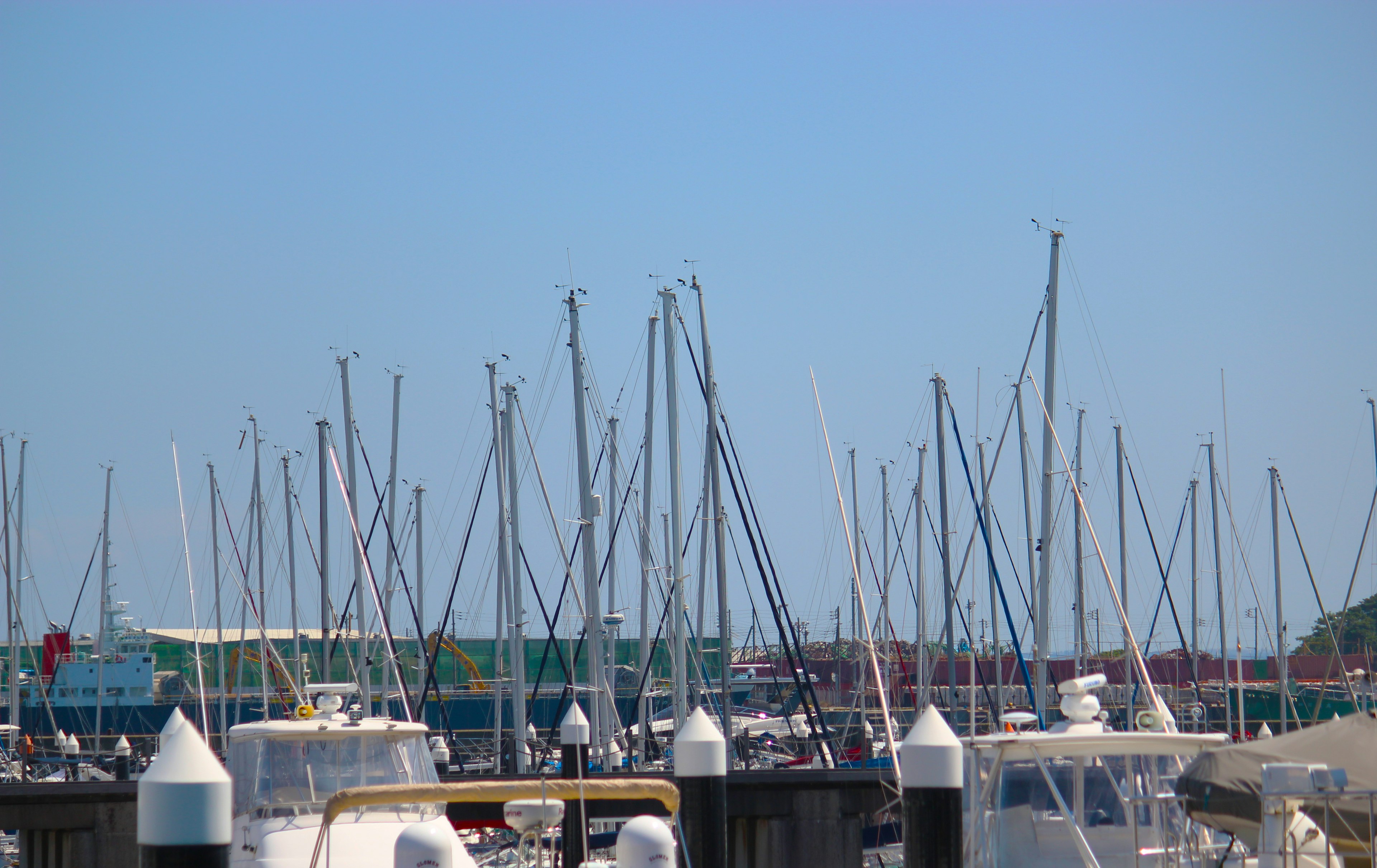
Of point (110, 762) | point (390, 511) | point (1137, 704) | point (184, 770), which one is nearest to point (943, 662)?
point (1137, 704)

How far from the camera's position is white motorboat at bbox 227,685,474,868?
1187cm

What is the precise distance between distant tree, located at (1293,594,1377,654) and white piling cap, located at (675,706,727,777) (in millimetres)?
73799

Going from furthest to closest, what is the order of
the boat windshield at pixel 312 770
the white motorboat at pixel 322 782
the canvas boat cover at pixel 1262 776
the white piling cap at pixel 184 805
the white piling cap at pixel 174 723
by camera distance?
the boat windshield at pixel 312 770, the white motorboat at pixel 322 782, the white piling cap at pixel 174 723, the canvas boat cover at pixel 1262 776, the white piling cap at pixel 184 805

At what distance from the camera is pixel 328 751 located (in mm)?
13133

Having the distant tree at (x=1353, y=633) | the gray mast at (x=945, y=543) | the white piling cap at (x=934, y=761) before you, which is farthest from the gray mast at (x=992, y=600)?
the distant tree at (x=1353, y=633)

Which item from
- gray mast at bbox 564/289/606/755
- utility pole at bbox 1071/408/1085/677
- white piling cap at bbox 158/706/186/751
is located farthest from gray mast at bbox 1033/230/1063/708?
white piling cap at bbox 158/706/186/751

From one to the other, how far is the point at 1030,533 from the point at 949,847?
24608mm

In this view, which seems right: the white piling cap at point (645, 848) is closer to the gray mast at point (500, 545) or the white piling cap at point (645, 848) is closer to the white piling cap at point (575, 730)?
the white piling cap at point (575, 730)

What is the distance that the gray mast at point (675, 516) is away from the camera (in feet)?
77.7

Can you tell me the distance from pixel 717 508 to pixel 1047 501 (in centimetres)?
656

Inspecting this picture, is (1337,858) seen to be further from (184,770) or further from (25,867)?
(25,867)

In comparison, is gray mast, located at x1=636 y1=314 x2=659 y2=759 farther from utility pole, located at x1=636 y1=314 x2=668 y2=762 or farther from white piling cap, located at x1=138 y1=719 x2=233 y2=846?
white piling cap, located at x1=138 y1=719 x2=233 y2=846

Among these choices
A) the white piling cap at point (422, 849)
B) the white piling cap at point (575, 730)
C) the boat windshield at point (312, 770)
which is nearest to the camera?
the white piling cap at point (422, 849)

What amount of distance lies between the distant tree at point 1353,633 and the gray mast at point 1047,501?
6169cm
